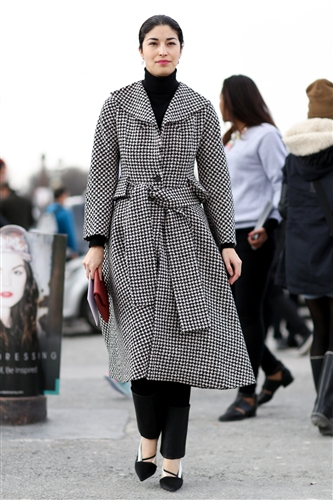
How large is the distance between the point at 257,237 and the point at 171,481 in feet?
6.77

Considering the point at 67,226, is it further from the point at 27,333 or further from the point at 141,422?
the point at 141,422

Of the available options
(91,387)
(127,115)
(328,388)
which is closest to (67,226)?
(91,387)

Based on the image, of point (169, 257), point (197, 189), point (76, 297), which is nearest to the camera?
point (169, 257)

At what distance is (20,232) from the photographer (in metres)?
5.47

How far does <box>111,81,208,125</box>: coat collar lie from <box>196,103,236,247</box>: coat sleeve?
0.08 meters

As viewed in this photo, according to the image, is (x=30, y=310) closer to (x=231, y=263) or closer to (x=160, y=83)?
(x=231, y=263)

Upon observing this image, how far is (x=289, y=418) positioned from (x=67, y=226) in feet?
25.7

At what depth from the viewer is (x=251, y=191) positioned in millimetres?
5852

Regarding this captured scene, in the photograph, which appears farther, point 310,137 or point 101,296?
point 310,137

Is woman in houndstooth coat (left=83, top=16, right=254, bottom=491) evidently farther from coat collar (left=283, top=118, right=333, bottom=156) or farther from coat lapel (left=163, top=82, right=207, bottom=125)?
coat collar (left=283, top=118, right=333, bottom=156)

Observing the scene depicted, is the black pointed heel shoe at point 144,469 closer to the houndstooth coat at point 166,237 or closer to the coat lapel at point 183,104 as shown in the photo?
the houndstooth coat at point 166,237

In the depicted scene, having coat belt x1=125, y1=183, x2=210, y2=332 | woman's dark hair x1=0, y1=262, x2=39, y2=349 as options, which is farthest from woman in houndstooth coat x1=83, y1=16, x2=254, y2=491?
woman's dark hair x1=0, y1=262, x2=39, y2=349

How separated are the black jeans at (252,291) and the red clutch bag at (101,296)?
1.83 metres

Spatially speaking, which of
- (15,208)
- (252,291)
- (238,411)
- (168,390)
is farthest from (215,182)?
(15,208)
